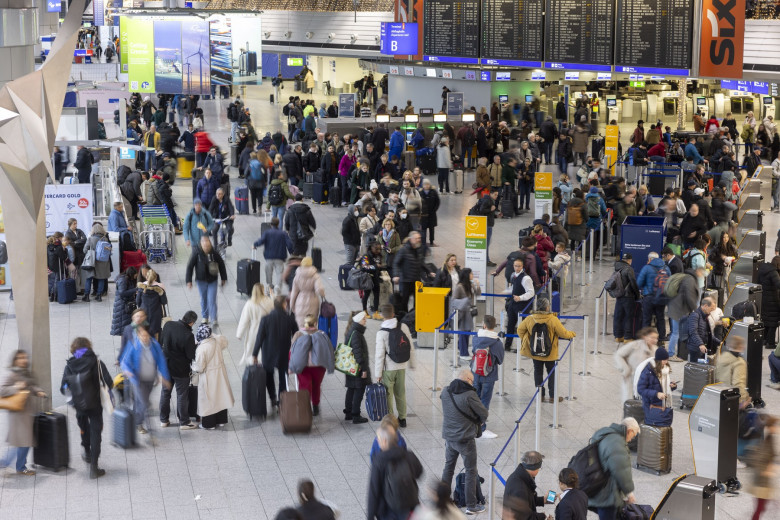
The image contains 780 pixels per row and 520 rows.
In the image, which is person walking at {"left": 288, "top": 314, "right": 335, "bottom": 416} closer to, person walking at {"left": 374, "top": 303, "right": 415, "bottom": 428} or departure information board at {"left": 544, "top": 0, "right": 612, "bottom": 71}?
person walking at {"left": 374, "top": 303, "right": 415, "bottom": 428}

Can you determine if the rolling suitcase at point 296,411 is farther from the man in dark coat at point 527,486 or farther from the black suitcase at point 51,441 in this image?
the man in dark coat at point 527,486

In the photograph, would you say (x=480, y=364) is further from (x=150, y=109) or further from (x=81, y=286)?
(x=150, y=109)

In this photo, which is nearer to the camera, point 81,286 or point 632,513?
point 632,513

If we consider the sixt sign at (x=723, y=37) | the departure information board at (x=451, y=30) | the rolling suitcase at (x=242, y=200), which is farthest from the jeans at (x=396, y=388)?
the departure information board at (x=451, y=30)

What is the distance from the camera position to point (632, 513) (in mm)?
9219

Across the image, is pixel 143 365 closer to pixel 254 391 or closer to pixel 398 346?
pixel 254 391

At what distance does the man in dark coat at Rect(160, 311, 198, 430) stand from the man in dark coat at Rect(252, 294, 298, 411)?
0.79 metres

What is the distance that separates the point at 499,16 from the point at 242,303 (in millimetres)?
15290

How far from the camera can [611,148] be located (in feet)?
88.8

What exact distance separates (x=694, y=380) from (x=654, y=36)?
15.3 m

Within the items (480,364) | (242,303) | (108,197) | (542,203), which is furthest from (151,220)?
(480,364)

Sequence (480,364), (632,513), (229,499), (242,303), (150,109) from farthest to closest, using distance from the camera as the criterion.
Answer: (150,109) → (242,303) → (480,364) → (229,499) → (632,513)

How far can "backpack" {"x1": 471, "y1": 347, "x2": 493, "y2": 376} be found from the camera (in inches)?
466

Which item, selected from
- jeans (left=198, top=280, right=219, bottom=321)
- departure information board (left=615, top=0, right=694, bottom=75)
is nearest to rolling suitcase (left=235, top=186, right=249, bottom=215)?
jeans (left=198, top=280, right=219, bottom=321)
